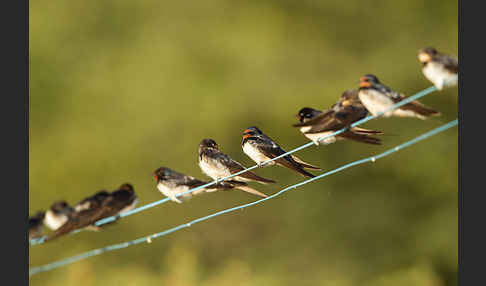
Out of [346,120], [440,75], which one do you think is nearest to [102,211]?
[346,120]

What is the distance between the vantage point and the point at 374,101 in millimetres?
5637

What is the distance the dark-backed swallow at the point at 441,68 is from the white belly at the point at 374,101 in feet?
1.34

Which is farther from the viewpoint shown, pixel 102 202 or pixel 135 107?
pixel 135 107

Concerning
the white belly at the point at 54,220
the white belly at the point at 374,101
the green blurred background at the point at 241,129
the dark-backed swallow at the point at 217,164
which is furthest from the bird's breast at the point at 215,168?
the green blurred background at the point at 241,129

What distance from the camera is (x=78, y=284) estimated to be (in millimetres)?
11664

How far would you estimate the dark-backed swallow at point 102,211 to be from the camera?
6.12 metres

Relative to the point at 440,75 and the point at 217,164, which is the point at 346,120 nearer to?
the point at 440,75

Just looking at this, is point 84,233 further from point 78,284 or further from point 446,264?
point 446,264

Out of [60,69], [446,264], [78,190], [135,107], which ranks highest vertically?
[60,69]

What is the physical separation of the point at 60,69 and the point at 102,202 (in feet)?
64.7

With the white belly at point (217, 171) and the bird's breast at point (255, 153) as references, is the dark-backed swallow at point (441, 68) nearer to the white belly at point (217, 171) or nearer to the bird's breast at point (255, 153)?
the bird's breast at point (255, 153)

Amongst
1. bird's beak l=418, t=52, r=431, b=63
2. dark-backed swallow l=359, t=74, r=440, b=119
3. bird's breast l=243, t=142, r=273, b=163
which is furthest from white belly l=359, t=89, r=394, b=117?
bird's breast l=243, t=142, r=273, b=163

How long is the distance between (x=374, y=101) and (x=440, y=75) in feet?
2.11

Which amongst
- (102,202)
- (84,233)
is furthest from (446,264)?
(102,202)
